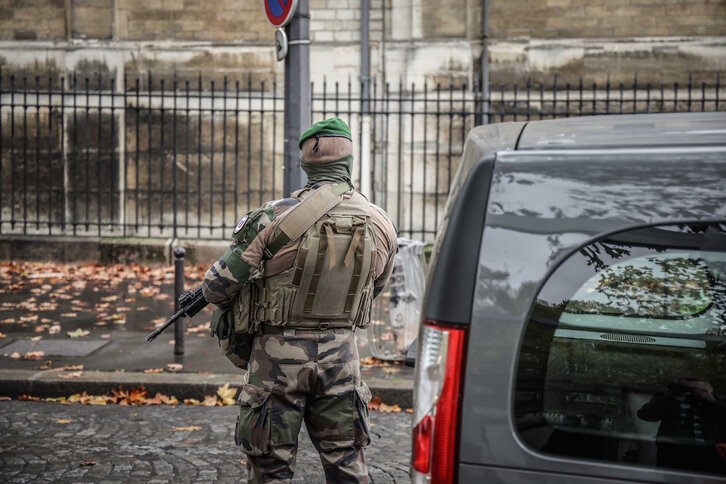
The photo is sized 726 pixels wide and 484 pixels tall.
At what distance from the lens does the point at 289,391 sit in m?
3.53

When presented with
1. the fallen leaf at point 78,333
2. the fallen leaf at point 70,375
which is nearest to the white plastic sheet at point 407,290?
the fallen leaf at point 70,375

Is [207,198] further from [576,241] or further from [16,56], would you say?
[576,241]

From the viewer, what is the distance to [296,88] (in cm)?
662

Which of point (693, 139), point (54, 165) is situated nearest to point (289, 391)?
point (693, 139)

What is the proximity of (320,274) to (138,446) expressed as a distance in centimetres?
264

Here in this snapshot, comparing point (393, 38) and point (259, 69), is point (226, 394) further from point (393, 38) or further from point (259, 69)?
point (393, 38)

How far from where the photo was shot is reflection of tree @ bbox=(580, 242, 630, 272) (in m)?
2.07

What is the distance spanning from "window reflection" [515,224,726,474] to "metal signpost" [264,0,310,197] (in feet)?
15.5

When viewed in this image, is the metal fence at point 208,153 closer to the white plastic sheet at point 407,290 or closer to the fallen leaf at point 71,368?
the white plastic sheet at point 407,290

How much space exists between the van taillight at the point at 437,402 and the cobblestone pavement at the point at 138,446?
9.41 ft

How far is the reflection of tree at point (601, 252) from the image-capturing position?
207 centimetres

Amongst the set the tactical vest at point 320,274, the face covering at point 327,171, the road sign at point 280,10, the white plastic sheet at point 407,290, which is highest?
the road sign at point 280,10

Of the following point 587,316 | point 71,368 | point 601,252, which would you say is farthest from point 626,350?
point 71,368

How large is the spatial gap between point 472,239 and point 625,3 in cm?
1367
